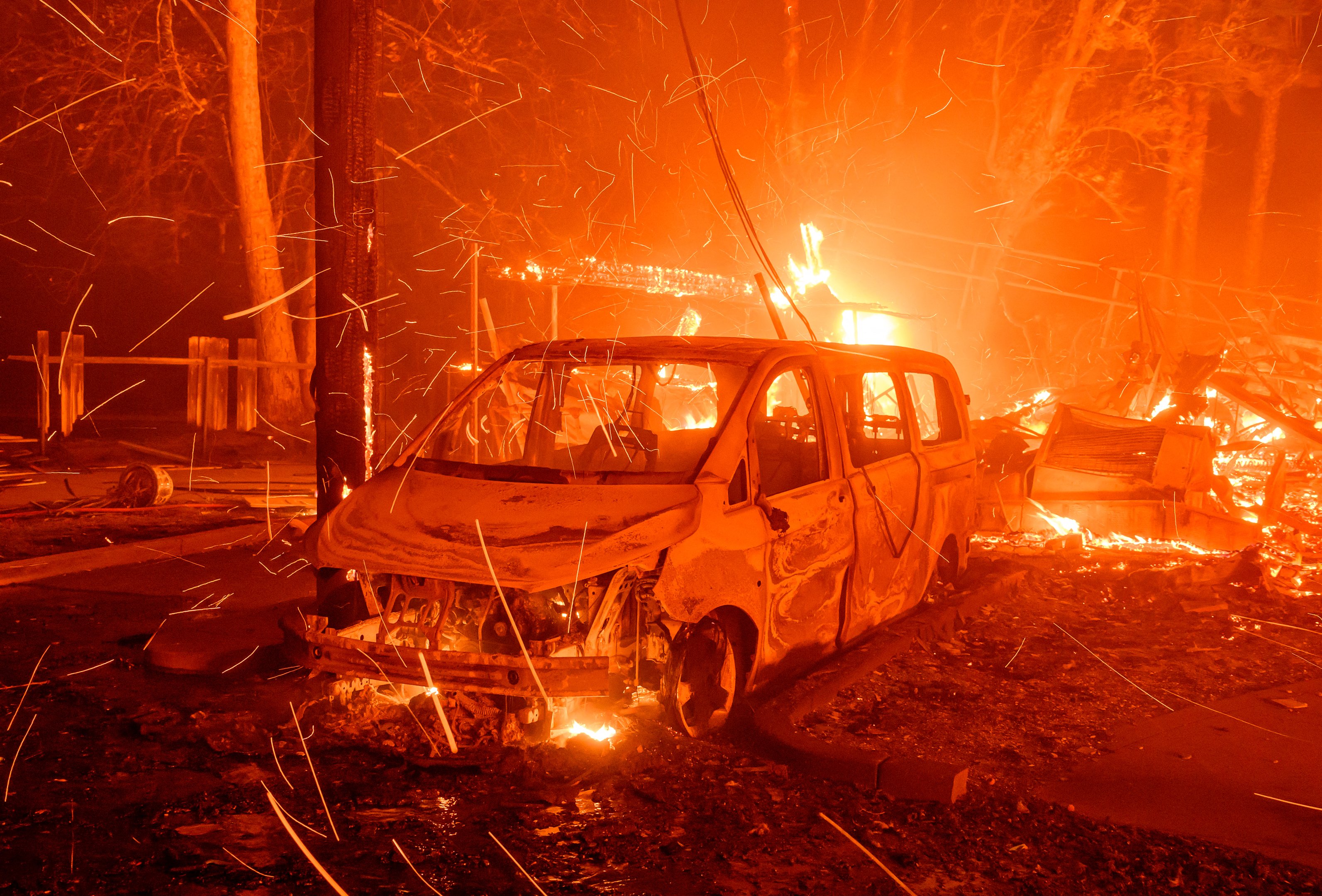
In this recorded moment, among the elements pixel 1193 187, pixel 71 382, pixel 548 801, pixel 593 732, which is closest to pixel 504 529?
pixel 593 732

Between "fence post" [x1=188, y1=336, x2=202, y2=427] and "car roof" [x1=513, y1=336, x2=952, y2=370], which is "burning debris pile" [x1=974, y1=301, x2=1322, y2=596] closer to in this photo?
"car roof" [x1=513, y1=336, x2=952, y2=370]

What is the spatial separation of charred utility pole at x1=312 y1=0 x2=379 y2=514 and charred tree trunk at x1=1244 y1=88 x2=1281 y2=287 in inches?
1013

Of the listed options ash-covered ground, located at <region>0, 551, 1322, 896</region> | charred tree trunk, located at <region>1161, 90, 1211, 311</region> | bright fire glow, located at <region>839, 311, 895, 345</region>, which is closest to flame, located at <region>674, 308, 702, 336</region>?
bright fire glow, located at <region>839, 311, 895, 345</region>

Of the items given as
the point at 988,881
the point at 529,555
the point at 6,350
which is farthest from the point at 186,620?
the point at 6,350

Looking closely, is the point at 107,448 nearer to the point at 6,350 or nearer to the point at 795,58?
the point at 6,350

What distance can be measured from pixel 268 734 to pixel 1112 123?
25609 millimetres

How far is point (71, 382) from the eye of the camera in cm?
1633

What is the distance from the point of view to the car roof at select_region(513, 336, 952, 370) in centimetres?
559

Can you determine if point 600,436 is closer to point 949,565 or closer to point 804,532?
point 804,532

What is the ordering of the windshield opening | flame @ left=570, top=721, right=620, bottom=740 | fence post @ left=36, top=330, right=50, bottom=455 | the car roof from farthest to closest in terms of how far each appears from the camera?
1. fence post @ left=36, top=330, right=50, bottom=455
2. the car roof
3. the windshield opening
4. flame @ left=570, top=721, right=620, bottom=740

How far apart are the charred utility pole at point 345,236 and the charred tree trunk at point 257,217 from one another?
1238 centimetres

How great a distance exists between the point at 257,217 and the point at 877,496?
15.2 meters

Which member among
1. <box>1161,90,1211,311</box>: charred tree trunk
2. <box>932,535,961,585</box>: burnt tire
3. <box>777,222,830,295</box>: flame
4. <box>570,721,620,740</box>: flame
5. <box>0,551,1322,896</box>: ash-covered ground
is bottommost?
<box>0,551,1322,896</box>: ash-covered ground

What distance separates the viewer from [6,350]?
23.3 metres
